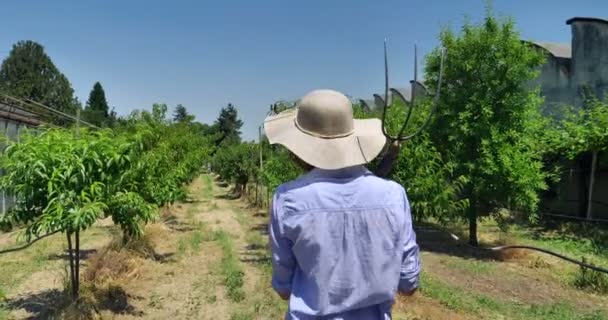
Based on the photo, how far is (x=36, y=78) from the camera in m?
57.8

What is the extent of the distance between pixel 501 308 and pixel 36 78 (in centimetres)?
6119

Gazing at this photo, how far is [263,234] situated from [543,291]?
23.2ft

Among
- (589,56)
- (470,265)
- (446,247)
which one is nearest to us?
(470,265)

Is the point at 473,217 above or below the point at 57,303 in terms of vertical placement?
above

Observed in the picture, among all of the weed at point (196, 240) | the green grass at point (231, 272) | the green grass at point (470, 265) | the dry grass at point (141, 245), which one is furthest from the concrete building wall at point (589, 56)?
the dry grass at point (141, 245)

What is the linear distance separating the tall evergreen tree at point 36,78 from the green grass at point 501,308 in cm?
5673

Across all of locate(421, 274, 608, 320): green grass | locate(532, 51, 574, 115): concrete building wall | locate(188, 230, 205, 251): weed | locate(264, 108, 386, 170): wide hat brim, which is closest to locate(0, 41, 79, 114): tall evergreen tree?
locate(188, 230, 205, 251): weed

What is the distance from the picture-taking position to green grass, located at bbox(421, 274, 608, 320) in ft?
20.2

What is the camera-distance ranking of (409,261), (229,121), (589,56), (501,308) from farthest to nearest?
1. (229,121)
2. (589,56)
3. (501,308)
4. (409,261)

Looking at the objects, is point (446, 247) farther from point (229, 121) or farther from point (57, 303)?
point (229, 121)

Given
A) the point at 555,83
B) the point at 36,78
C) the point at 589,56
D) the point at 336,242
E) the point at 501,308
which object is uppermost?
the point at 36,78

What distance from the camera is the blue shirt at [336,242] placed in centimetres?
173

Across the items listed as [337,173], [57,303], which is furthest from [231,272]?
[337,173]

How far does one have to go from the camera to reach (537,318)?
20.1ft
